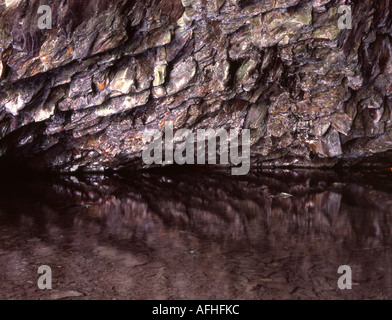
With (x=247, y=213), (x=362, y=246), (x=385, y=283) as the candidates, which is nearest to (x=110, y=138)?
(x=247, y=213)

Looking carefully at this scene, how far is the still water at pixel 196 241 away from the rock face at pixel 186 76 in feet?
7.58

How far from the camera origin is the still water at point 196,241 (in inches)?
183

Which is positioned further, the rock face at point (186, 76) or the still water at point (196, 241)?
the rock face at point (186, 76)

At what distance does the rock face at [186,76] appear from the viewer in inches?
358

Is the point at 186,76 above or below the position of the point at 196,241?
above

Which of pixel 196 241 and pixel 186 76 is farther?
pixel 186 76

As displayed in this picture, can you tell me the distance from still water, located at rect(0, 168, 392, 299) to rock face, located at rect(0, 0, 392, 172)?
7.58 ft

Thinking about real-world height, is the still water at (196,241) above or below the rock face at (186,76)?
below

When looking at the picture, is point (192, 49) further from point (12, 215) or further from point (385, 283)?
point (385, 283)

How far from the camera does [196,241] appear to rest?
654 centimetres

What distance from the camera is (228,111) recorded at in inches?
539

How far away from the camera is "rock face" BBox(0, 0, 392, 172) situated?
29.9ft

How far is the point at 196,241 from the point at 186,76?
594 centimetres

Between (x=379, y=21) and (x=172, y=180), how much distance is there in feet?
26.2
